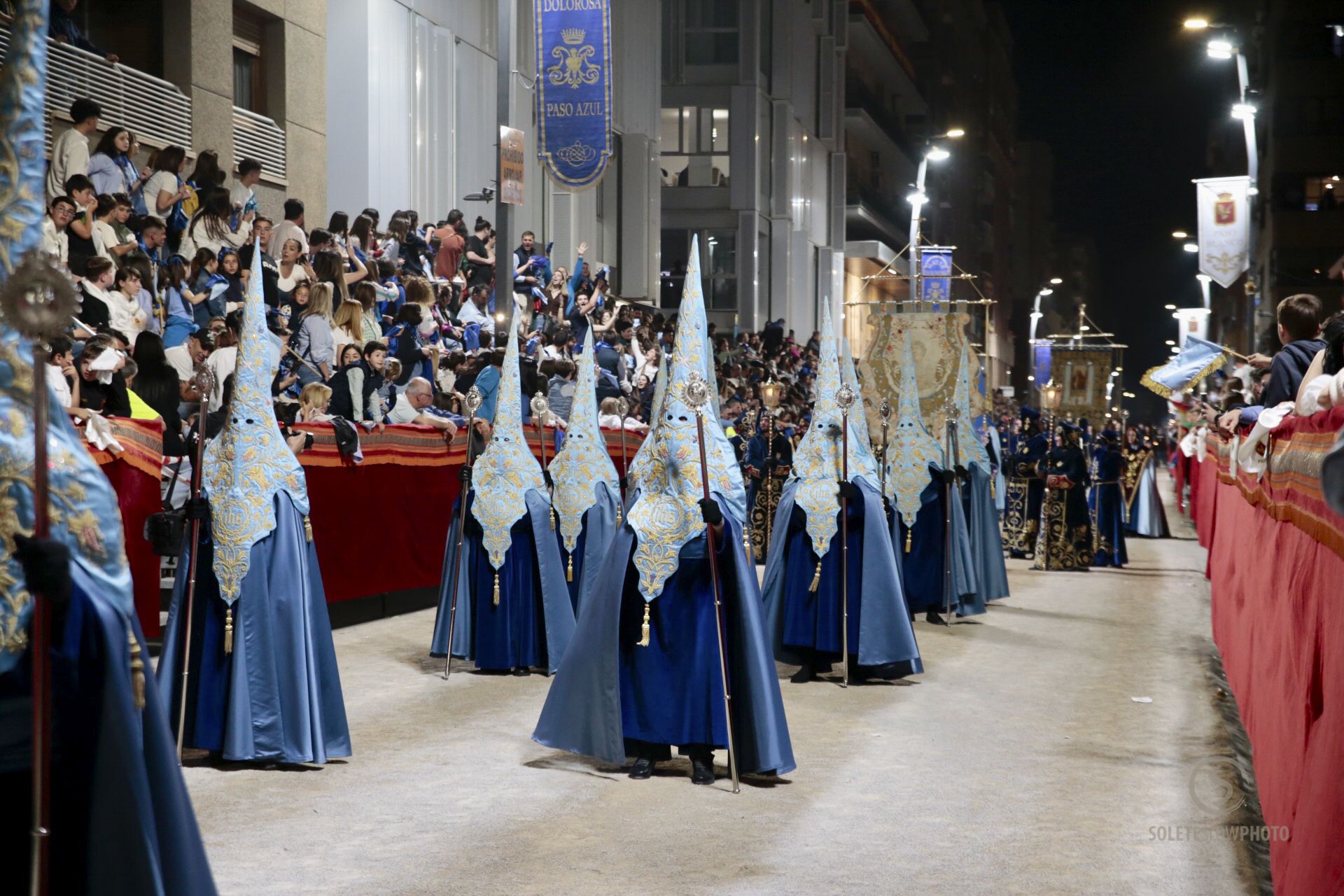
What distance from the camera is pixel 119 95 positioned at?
55.8ft

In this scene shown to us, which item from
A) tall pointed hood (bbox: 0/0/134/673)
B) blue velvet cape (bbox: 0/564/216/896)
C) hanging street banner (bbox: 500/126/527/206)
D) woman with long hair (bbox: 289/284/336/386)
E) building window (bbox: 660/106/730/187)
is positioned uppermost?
building window (bbox: 660/106/730/187)

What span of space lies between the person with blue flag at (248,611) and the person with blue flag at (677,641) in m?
1.34

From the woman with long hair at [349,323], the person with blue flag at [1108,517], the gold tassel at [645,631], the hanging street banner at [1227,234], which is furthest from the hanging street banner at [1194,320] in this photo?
the gold tassel at [645,631]

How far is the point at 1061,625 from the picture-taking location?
50.3 feet

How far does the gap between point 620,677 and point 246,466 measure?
2264 mm

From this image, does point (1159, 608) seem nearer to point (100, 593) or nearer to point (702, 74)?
point (100, 593)

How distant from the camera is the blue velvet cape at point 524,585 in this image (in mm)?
11445

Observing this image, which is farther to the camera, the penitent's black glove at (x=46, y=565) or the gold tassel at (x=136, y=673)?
the gold tassel at (x=136, y=673)

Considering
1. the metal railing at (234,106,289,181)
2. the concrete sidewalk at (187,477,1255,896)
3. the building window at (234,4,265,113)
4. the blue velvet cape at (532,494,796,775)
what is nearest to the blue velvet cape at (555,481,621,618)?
the concrete sidewalk at (187,477,1255,896)

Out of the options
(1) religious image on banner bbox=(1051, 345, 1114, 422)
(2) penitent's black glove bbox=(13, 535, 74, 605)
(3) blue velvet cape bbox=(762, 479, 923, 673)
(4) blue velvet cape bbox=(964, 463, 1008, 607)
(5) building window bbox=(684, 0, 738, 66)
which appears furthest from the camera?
(5) building window bbox=(684, 0, 738, 66)

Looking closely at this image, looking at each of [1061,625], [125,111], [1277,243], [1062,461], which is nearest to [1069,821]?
[1061,625]

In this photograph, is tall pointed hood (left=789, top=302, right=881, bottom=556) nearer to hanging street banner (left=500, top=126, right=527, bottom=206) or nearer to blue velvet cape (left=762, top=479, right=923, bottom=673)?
blue velvet cape (left=762, top=479, right=923, bottom=673)

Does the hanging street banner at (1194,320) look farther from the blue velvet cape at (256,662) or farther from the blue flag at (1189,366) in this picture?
the blue velvet cape at (256,662)

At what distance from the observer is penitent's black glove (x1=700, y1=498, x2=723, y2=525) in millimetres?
7781
